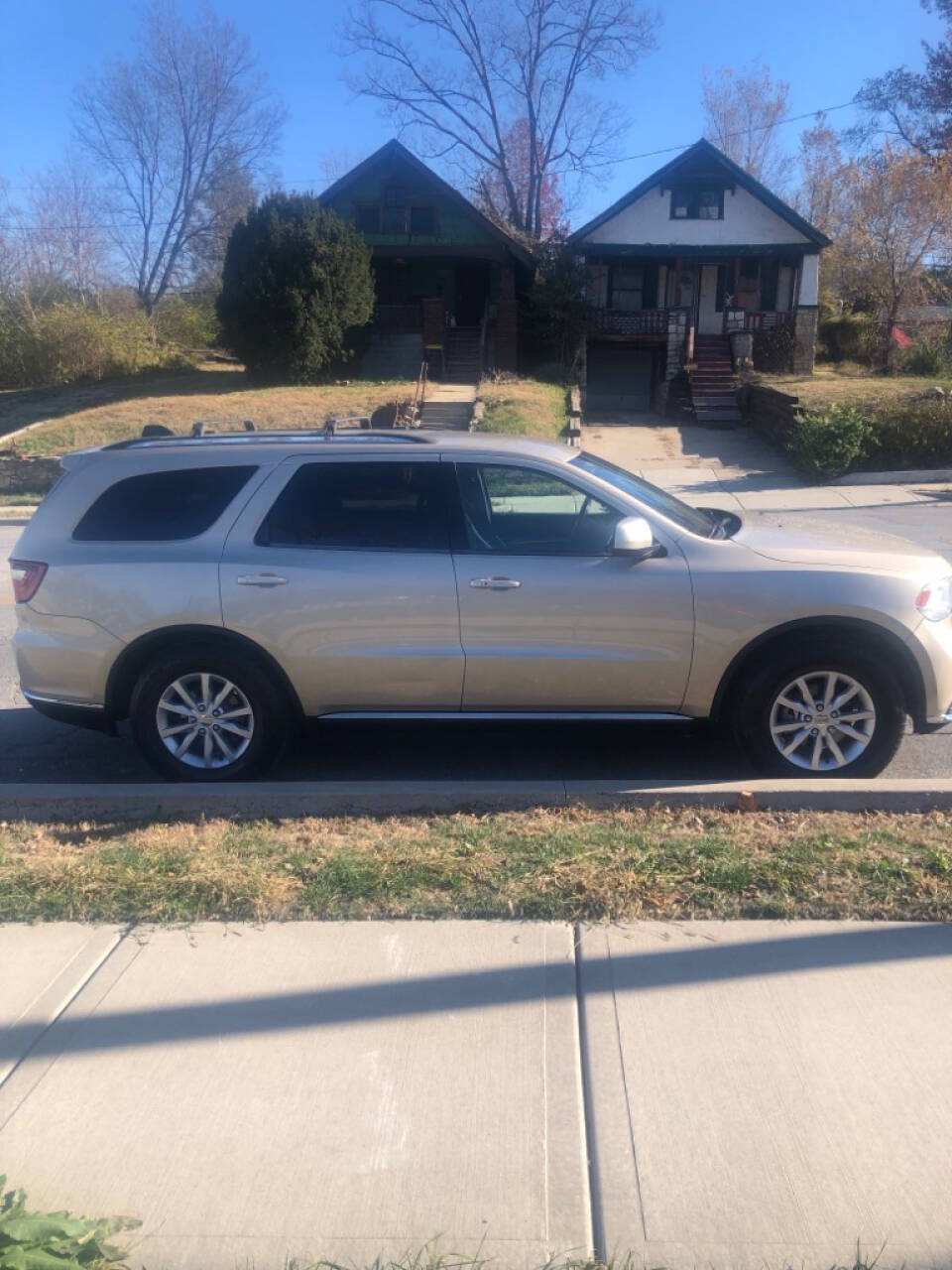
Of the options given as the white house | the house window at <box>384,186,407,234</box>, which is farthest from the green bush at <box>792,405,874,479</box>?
the house window at <box>384,186,407,234</box>

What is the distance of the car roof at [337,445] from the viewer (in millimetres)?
5711

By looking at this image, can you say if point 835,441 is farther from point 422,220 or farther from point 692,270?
point 422,220

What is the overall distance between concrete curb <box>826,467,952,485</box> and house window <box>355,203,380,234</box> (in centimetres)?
2100

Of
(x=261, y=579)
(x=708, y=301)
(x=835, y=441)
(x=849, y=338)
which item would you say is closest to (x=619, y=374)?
(x=708, y=301)

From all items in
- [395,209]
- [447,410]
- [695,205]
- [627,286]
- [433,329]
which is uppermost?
[695,205]

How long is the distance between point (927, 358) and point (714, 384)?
6.65 metres

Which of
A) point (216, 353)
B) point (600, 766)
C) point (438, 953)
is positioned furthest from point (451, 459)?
point (216, 353)

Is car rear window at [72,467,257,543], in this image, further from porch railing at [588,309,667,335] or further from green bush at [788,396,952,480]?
porch railing at [588,309,667,335]

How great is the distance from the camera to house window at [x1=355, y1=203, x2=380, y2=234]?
36.8 meters

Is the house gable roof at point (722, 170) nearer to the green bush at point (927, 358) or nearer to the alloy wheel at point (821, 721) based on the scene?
the green bush at point (927, 358)

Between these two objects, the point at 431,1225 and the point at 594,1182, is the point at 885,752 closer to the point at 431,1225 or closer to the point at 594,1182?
the point at 594,1182

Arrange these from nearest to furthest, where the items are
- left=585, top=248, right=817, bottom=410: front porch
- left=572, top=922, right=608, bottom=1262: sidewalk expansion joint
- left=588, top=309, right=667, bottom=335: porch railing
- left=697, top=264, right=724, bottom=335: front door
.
Answer: left=572, top=922, right=608, bottom=1262: sidewalk expansion joint
left=585, top=248, right=817, bottom=410: front porch
left=588, top=309, right=667, bottom=335: porch railing
left=697, top=264, right=724, bottom=335: front door

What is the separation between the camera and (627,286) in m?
38.0

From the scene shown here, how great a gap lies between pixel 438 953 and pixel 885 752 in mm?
2657
